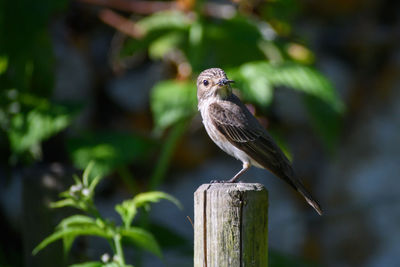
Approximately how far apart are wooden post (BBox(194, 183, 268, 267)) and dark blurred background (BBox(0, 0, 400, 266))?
7.13 ft

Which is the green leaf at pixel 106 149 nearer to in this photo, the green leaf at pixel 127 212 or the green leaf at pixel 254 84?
the green leaf at pixel 254 84

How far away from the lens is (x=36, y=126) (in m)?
5.24

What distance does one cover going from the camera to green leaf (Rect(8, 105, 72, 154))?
5.14 meters

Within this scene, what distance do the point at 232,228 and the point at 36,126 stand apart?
296cm

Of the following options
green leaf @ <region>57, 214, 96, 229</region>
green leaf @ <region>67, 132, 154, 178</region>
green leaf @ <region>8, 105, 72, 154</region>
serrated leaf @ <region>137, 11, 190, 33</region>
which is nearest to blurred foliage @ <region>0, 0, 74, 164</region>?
green leaf @ <region>8, 105, 72, 154</region>

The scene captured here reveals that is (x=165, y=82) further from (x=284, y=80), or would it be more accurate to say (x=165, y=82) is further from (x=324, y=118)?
(x=324, y=118)

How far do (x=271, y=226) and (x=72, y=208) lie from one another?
354 centimetres

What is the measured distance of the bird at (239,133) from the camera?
12.7 ft

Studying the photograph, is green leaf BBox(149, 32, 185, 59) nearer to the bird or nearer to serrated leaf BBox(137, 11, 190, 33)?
serrated leaf BBox(137, 11, 190, 33)

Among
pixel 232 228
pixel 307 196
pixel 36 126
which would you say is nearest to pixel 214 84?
pixel 307 196

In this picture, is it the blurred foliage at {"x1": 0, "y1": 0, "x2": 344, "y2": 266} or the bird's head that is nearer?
the bird's head

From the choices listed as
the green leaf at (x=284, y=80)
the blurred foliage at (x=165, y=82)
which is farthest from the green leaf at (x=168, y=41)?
the green leaf at (x=284, y=80)

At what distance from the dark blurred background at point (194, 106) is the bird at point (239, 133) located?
Result: 70 cm

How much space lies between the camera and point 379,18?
7.39 meters
